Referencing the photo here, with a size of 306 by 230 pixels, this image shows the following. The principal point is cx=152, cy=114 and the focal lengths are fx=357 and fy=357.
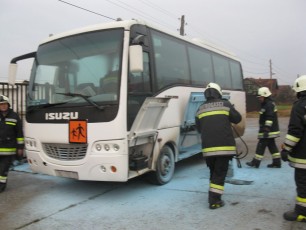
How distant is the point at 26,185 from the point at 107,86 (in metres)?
2.99

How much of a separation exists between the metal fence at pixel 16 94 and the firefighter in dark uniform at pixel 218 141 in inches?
234

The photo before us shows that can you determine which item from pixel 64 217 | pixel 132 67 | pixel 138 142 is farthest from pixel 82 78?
pixel 64 217

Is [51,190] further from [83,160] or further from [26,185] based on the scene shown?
[83,160]

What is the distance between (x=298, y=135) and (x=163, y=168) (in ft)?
9.35

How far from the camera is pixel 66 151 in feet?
19.5

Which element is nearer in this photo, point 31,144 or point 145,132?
point 145,132

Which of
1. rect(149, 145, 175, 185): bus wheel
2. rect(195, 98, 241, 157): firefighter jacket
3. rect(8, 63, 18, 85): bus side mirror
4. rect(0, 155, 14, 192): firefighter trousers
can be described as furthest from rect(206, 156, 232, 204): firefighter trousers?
rect(8, 63, 18, 85): bus side mirror

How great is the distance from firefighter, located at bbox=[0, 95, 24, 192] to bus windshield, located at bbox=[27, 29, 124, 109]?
23.9 inches

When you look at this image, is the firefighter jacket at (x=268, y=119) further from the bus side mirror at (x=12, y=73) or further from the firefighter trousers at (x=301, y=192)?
the bus side mirror at (x=12, y=73)

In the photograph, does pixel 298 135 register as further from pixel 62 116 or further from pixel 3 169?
pixel 3 169

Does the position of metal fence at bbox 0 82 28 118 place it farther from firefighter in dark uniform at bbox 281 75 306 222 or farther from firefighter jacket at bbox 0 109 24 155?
firefighter in dark uniform at bbox 281 75 306 222

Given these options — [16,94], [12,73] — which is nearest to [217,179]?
[12,73]

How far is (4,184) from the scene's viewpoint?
6.73 m

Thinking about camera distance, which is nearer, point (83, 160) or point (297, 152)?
point (297, 152)
